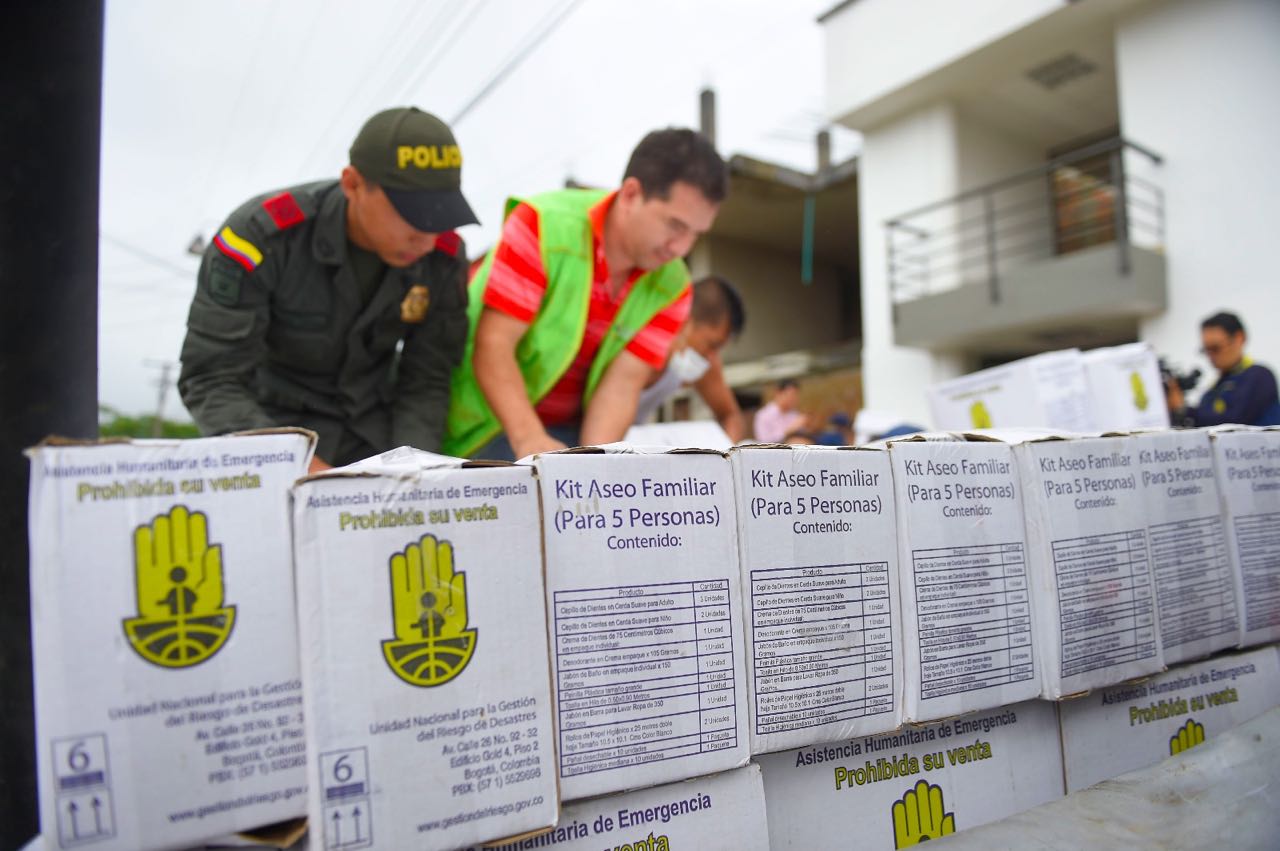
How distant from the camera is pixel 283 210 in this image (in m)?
1.64

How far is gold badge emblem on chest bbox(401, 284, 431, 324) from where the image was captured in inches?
70.8

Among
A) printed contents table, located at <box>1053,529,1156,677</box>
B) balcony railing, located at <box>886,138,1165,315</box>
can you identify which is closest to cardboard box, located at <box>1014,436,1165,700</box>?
printed contents table, located at <box>1053,529,1156,677</box>

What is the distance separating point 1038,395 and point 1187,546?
1463 millimetres

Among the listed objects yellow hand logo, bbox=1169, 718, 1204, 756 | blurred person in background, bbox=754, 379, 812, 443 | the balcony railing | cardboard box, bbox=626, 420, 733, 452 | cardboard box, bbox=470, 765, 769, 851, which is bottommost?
yellow hand logo, bbox=1169, 718, 1204, 756

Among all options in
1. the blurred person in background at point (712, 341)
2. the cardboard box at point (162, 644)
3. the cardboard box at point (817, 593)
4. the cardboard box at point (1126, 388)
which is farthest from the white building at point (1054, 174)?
the cardboard box at point (162, 644)

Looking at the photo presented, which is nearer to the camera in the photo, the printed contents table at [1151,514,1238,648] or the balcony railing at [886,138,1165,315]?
the printed contents table at [1151,514,1238,648]

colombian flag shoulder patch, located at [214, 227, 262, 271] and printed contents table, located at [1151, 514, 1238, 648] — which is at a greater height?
colombian flag shoulder patch, located at [214, 227, 262, 271]

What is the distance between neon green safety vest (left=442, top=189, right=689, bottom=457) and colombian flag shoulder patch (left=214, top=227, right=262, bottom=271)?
1.69ft

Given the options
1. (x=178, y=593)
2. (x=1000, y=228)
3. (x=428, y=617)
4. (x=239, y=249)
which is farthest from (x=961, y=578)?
(x=1000, y=228)

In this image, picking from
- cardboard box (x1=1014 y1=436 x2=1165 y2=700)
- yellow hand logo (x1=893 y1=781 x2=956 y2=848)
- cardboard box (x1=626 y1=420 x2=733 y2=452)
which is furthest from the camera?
cardboard box (x1=626 y1=420 x2=733 y2=452)

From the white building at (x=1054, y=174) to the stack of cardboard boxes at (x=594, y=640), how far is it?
642cm

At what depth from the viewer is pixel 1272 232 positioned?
6.22m

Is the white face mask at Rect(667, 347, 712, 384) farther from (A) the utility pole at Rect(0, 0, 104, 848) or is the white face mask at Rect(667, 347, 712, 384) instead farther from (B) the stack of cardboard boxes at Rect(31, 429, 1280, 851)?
(A) the utility pole at Rect(0, 0, 104, 848)

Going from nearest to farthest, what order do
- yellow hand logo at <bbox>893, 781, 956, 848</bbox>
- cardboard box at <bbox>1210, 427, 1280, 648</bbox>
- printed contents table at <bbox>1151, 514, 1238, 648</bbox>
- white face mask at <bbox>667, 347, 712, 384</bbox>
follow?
yellow hand logo at <bbox>893, 781, 956, 848</bbox> < printed contents table at <bbox>1151, 514, 1238, 648</bbox> < cardboard box at <bbox>1210, 427, 1280, 648</bbox> < white face mask at <bbox>667, 347, 712, 384</bbox>
